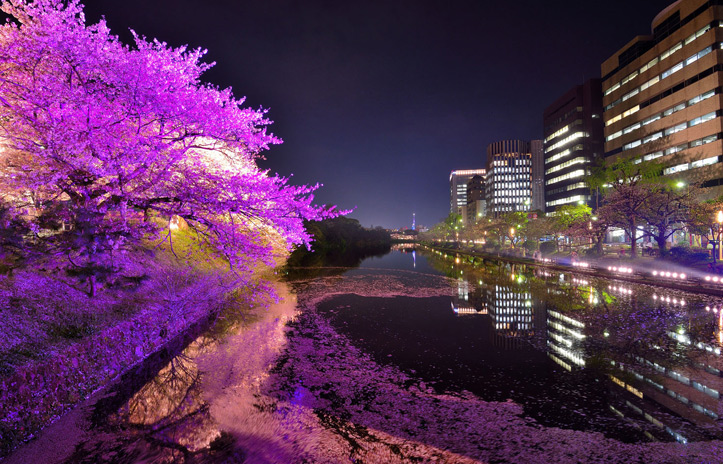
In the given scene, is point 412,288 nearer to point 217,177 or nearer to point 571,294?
point 571,294

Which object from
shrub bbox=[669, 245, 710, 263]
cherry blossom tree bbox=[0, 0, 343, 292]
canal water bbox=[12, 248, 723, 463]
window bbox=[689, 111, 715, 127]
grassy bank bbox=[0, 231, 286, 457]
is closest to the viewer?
canal water bbox=[12, 248, 723, 463]

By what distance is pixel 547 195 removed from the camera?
12244 centimetres

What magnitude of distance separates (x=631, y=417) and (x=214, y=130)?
482 inches

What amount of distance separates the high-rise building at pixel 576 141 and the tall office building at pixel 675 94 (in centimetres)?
2098

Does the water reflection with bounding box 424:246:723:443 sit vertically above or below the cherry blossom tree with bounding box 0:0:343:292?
below

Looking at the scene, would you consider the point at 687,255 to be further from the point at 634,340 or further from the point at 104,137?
the point at 104,137

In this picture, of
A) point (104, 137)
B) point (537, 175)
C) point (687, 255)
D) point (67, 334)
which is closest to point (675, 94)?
point (687, 255)

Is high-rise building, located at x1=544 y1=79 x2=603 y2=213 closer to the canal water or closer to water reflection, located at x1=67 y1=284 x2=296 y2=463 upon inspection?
the canal water

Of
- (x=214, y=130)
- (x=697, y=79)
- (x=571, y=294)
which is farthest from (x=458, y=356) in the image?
(x=697, y=79)

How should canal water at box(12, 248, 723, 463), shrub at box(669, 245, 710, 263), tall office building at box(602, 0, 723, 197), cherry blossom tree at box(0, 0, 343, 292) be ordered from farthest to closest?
1. tall office building at box(602, 0, 723, 197)
2. shrub at box(669, 245, 710, 263)
3. cherry blossom tree at box(0, 0, 343, 292)
4. canal water at box(12, 248, 723, 463)

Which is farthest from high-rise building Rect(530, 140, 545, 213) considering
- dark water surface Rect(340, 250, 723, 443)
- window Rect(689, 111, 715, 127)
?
dark water surface Rect(340, 250, 723, 443)

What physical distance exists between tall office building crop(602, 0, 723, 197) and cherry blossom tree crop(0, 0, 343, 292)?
5307cm

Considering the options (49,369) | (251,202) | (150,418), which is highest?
(251,202)

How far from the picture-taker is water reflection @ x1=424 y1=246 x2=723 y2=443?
6188 millimetres
